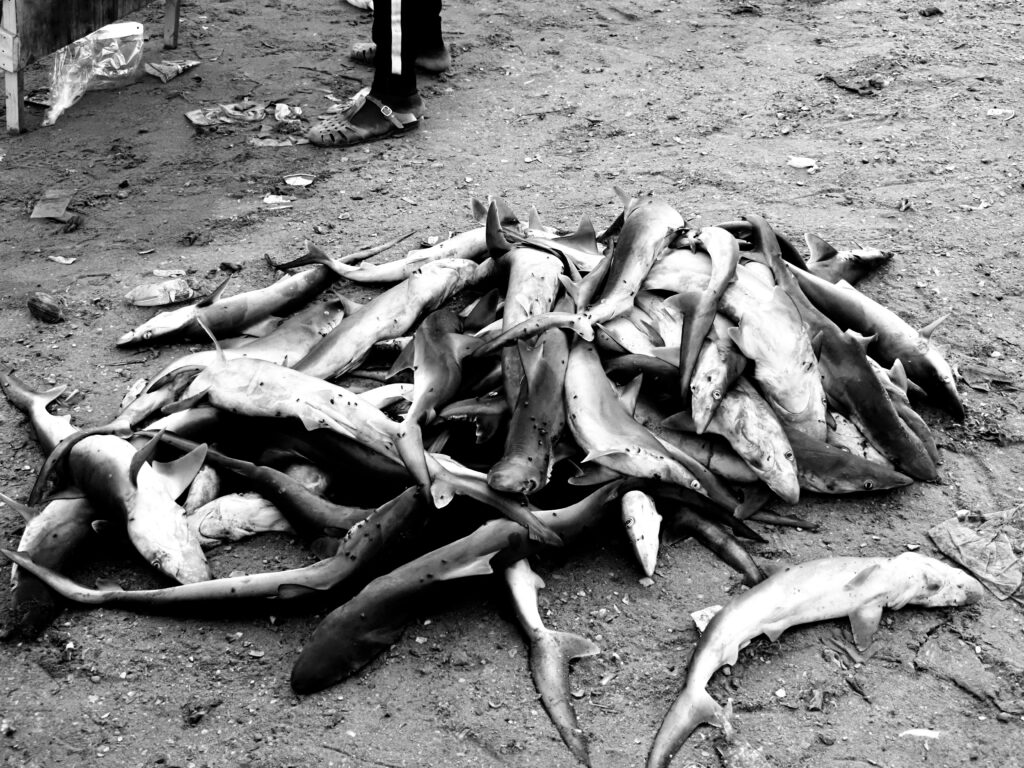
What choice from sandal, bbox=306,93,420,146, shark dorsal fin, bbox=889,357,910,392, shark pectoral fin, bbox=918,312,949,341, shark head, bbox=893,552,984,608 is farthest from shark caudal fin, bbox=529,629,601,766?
sandal, bbox=306,93,420,146

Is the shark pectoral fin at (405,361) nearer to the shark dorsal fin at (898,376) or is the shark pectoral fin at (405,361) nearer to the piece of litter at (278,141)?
the shark dorsal fin at (898,376)

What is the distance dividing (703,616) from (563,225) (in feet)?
9.47

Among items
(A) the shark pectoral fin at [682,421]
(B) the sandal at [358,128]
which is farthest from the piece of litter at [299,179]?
(A) the shark pectoral fin at [682,421]

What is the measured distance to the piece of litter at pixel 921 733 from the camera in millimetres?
3053

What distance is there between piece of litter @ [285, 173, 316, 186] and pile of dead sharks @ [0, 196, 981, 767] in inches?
76.2

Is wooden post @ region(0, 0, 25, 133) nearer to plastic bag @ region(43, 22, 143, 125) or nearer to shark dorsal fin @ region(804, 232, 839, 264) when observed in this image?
plastic bag @ region(43, 22, 143, 125)

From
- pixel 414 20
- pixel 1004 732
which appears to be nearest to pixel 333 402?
pixel 1004 732

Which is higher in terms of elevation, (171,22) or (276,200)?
(171,22)

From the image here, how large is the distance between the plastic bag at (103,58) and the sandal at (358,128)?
175 cm

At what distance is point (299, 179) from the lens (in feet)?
21.1

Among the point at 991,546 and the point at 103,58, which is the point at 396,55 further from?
the point at 991,546

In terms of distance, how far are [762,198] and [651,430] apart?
2.58 metres

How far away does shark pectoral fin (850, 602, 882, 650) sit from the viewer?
3371mm

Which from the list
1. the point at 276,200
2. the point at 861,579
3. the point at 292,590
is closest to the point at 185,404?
the point at 292,590
